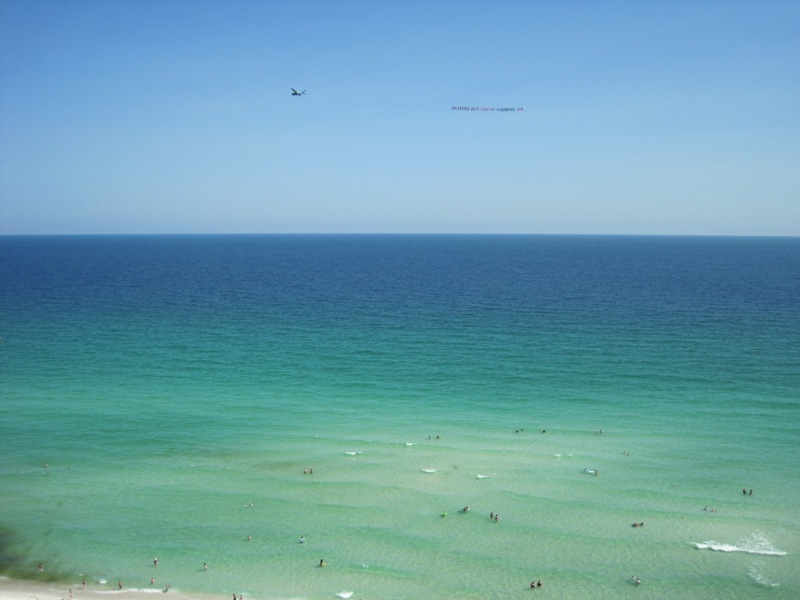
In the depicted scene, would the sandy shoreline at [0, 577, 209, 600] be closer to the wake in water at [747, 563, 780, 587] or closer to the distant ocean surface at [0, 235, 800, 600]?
the distant ocean surface at [0, 235, 800, 600]

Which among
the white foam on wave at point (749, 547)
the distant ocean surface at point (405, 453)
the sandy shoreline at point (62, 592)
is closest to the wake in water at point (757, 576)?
the distant ocean surface at point (405, 453)

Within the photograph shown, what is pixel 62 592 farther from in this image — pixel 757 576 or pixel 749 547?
pixel 749 547

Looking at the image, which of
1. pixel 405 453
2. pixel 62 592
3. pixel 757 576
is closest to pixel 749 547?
pixel 757 576

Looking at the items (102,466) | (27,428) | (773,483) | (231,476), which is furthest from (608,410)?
(27,428)

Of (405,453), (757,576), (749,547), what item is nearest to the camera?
(757,576)

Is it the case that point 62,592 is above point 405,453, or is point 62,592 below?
below

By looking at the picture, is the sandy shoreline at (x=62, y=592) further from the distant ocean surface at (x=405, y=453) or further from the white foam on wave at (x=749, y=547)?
the white foam on wave at (x=749, y=547)
